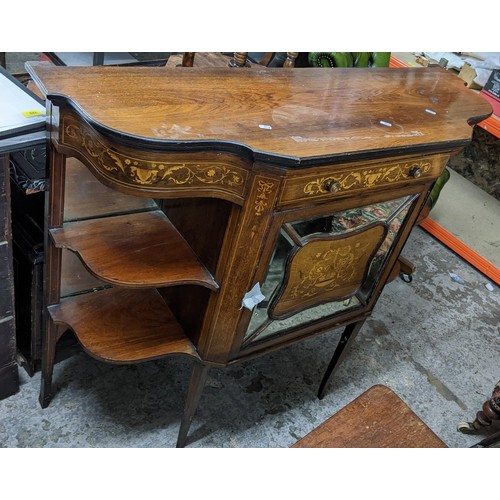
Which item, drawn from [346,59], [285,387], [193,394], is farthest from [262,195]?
[346,59]

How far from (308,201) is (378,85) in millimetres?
449

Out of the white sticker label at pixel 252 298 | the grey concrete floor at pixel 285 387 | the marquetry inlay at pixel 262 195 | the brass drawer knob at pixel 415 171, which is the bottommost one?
the grey concrete floor at pixel 285 387

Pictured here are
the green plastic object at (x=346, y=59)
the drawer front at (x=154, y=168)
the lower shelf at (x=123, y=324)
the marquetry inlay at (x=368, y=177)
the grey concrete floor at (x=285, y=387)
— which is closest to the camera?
the drawer front at (x=154, y=168)

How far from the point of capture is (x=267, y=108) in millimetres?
988

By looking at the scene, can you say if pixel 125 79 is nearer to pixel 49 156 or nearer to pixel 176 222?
pixel 49 156

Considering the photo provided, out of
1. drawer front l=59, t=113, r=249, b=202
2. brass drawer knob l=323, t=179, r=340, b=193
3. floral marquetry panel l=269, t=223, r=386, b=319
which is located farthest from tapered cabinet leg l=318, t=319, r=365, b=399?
drawer front l=59, t=113, r=249, b=202

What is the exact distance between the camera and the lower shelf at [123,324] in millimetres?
1142

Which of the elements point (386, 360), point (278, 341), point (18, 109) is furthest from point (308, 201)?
point (386, 360)

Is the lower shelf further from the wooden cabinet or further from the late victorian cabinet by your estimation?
the wooden cabinet

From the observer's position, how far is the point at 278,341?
125 cm

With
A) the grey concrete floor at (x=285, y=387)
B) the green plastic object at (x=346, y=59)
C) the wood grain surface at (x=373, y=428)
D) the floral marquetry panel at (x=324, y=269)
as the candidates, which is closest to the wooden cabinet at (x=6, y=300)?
the grey concrete floor at (x=285, y=387)

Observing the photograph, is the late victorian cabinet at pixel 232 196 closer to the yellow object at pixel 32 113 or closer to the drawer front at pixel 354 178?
the drawer front at pixel 354 178

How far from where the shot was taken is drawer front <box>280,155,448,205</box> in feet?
2.97

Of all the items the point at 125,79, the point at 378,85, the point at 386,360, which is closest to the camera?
the point at 125,79
